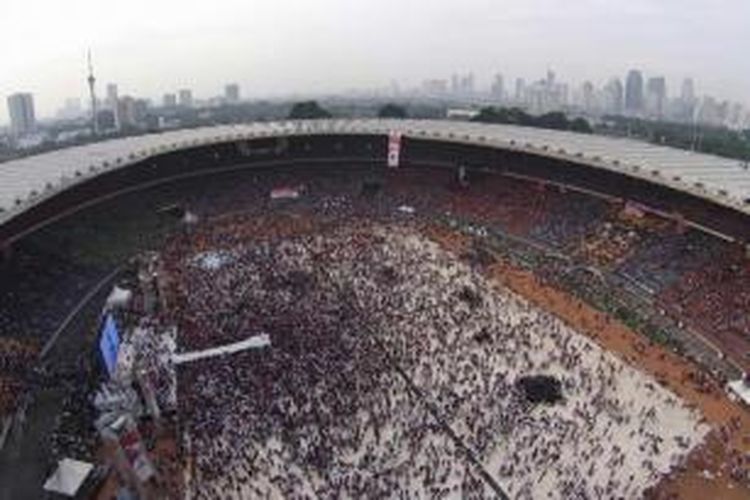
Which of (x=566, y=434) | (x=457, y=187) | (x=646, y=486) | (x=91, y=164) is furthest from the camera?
(x=457, y=187)

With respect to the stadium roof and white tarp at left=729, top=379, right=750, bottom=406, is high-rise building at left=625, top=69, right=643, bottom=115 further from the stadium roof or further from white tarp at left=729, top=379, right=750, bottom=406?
white tarp at left=729, top=379, right=750, bottom=406

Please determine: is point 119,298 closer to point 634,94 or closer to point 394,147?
point 394,147

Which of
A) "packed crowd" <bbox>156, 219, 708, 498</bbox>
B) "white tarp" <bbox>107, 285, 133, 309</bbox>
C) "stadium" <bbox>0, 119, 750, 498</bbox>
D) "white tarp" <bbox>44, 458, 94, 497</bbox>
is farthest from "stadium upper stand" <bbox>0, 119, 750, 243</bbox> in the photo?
"white tarp" <bbox>44, 458, 94, 497</bbox>

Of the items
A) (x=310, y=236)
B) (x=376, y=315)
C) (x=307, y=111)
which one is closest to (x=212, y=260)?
→ (x=310, y=236)

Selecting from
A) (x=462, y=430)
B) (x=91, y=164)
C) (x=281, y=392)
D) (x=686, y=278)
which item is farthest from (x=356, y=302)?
(x=91, y=164)

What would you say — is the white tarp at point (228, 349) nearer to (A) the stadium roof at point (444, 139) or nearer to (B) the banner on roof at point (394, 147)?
(A) the stadium roof at point (444, 139)

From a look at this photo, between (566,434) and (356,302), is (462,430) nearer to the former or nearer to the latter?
(566,434)

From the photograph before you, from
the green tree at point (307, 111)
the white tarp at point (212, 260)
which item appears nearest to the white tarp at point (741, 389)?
the white tarp at point (212, 260)
